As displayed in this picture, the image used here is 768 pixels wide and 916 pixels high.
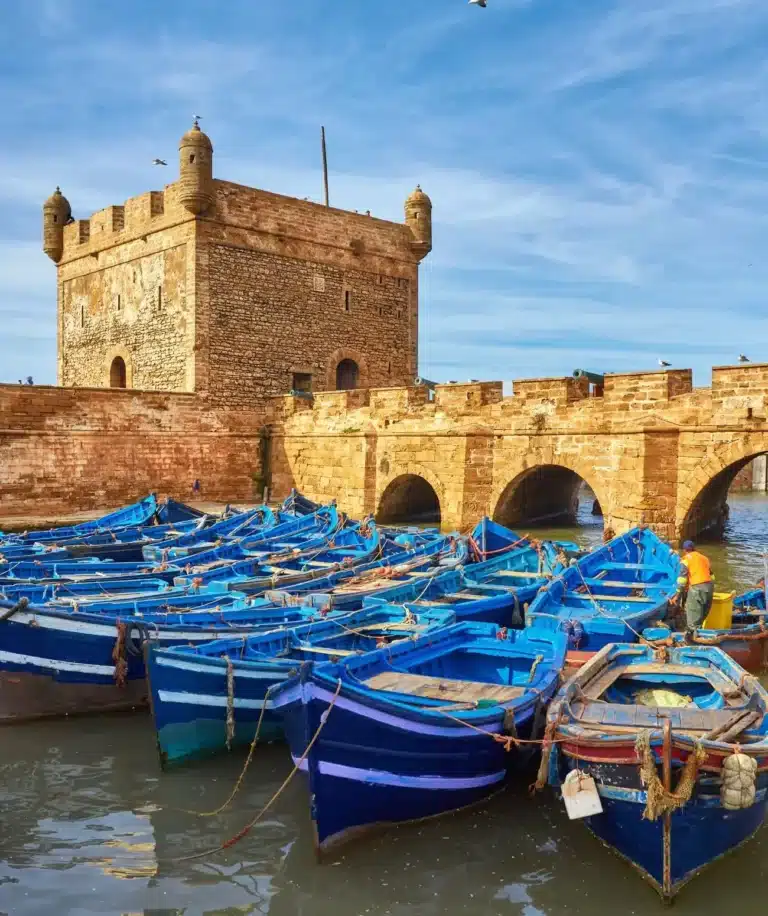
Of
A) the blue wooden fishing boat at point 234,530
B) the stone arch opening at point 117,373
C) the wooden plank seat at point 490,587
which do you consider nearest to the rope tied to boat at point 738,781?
the wooden plank seat at point 490,587

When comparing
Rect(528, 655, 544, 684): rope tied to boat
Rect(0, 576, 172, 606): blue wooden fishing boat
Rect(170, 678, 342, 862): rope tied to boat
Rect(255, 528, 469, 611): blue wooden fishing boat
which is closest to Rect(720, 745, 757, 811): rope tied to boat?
Rect(528, 655, 544, 684): rope tied to boat

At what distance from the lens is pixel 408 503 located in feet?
80.0

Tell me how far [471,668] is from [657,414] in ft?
31.3

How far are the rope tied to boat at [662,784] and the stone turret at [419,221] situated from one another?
966 inches

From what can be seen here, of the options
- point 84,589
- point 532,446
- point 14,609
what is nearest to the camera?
point 14,609

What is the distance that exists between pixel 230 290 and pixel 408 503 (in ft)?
25.5

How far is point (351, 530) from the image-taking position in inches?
617

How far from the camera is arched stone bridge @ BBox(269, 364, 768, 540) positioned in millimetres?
15797

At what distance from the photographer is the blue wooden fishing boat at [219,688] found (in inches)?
284

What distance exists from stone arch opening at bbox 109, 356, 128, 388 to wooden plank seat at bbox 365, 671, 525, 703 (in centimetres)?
2196

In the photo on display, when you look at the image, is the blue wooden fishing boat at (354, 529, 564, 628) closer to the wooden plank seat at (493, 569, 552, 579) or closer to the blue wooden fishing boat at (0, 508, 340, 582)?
the wooden plank seat at (493, 569, 552, 579)

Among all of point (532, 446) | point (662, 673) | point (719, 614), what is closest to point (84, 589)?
point (662, 673)

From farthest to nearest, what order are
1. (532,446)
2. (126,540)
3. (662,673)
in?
(532,446) < (126,540) < (662,673)

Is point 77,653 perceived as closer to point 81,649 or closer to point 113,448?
point 81,649
